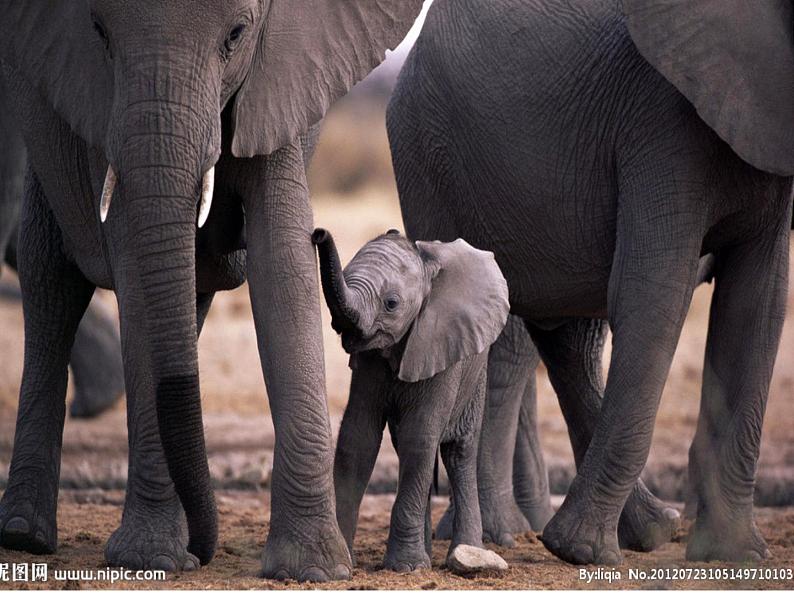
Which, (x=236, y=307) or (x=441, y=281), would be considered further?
(x=236, y=307)

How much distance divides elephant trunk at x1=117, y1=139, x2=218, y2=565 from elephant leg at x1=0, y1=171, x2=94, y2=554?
3.87 ft

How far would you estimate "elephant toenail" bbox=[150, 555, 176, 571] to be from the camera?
199 inches

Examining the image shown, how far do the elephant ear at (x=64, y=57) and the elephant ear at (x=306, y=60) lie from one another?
16.2 inches

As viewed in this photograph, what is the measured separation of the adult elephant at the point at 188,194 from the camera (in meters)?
4.63

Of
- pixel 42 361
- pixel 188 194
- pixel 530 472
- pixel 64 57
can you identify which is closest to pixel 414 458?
pixel 188 194

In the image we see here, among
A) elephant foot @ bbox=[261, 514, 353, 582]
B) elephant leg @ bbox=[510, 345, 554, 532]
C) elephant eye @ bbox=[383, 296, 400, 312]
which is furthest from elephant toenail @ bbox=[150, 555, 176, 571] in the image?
elephant leg @ bbox=[510, 345, 554, 532]

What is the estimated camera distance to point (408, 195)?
6.65 m

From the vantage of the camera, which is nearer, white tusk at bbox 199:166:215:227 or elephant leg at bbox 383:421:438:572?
white tusk at bbox 199:166:215:227

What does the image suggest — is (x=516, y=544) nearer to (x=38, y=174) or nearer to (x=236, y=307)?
(x=38, y=174)

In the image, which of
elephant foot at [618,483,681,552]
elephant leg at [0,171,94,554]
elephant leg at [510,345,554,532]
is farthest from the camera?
elephant leg at [510,345,554,532]

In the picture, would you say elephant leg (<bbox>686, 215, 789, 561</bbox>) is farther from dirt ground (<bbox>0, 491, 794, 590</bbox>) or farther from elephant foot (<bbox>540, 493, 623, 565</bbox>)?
elephant foot (<bbox>540, 493, 623, 565</bbox>)

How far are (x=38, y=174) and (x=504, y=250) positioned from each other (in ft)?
5.49

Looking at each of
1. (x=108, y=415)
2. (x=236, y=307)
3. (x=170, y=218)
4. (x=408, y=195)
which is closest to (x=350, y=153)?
(x=236, y=307)

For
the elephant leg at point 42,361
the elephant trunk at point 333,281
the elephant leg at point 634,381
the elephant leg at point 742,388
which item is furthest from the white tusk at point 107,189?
the elephant leg at point 742,388
